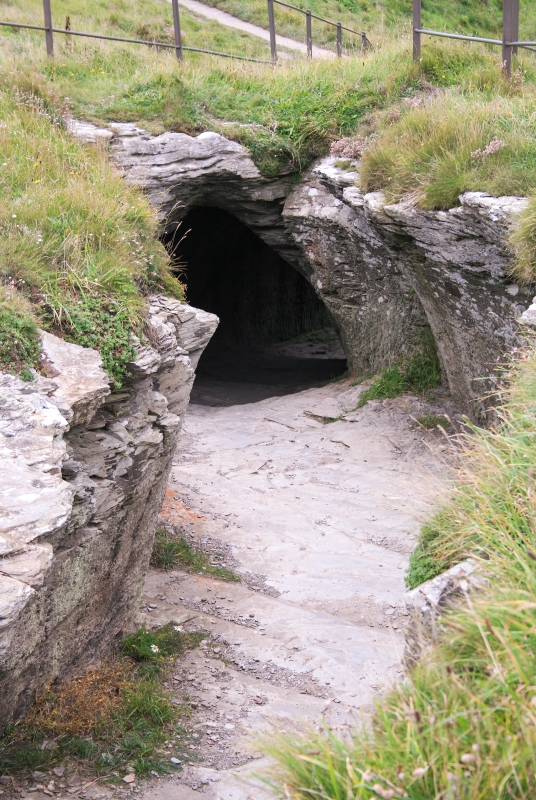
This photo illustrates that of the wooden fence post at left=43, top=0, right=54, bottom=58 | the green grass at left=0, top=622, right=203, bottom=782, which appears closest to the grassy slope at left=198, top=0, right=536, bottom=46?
the wooden fence post at left=43, top=0, right=54, bottom=58

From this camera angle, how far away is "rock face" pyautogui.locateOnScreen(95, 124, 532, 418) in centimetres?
851

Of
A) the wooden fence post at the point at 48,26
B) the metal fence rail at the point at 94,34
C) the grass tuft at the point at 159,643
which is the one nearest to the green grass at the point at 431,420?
the grass tuft at the point at 159,643

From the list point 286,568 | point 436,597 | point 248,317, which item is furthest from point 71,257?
point 248,317

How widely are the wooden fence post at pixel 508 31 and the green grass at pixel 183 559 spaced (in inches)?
280

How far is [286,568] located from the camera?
7547mm

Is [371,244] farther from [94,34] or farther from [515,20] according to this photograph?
[94,34]

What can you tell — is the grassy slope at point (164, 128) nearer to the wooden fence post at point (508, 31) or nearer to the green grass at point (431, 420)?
the wooden fence post at point (508, 31)

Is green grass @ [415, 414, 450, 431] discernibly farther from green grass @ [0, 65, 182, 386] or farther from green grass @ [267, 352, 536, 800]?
green grass @ [267, 352, 536, 800]

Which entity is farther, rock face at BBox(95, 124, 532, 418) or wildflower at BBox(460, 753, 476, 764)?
rock face at BBox(95, 124, 532, 418)

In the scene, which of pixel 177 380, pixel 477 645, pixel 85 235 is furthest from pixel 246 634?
pixel 477 645

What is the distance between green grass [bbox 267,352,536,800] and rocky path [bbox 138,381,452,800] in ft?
1.13

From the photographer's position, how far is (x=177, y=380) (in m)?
6.17

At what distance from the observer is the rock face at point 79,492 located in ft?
12.6

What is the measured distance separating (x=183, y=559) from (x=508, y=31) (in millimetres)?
7562
